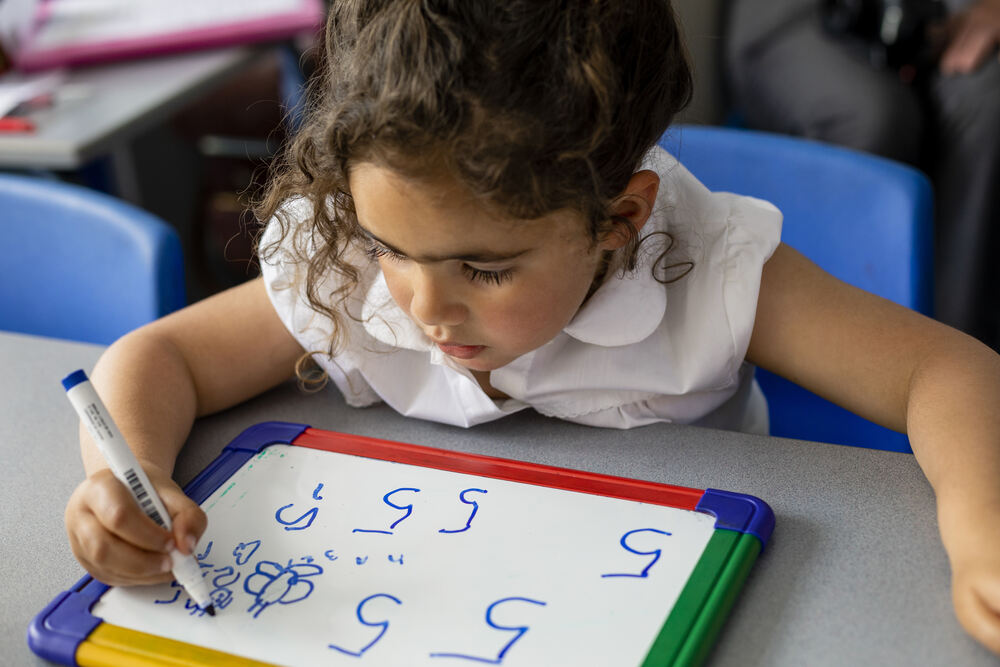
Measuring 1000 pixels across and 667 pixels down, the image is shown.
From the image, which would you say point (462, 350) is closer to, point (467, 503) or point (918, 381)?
point (467, 503)

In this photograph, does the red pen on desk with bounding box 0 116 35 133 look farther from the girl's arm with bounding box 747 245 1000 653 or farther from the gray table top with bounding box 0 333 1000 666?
the girl's arm with bounding box 747 245 1000 653

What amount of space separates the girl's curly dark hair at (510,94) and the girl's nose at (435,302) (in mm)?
70

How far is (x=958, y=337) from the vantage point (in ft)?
2.33

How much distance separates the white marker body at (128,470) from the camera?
1.88 ft

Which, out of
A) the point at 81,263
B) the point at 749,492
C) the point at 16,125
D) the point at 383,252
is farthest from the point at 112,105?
the point at 749,492

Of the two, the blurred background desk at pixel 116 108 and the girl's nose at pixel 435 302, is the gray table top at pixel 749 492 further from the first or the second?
the blurred background desk at pixel 116 108

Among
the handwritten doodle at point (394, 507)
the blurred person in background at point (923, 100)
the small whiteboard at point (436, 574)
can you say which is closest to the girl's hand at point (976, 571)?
the small whiteboard at point (436, 574)

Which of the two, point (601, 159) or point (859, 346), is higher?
point (601, 159)

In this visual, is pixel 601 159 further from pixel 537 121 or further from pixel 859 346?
pixel 859 346

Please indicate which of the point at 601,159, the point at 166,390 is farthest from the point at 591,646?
the point at 166,390

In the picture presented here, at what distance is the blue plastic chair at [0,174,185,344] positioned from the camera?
0.99 m

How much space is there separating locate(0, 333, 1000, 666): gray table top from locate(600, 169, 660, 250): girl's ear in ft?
0.48

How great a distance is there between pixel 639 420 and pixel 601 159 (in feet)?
0.72

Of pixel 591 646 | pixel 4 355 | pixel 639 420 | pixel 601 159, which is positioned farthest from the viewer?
pixel 4 355
